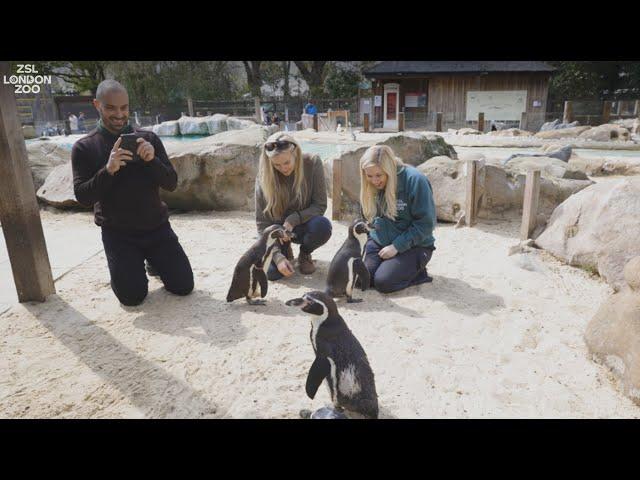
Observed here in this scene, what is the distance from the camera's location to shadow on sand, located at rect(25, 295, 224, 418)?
239cm

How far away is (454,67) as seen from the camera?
21.4m

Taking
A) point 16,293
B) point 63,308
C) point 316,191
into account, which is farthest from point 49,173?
point 316,191

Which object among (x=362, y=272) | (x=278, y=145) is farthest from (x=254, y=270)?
(x=278, y=145)

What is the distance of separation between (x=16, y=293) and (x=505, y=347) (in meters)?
3.72

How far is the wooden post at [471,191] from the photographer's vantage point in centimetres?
544

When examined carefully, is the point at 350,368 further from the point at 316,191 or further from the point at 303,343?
the point at 316,191

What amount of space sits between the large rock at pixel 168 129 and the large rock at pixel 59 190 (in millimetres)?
14706

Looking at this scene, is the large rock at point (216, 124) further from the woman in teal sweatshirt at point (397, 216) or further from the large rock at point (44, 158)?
the woman in teal sweatshirt at point (397, 216)

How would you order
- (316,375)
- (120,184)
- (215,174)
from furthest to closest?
(215,174), (120,184), (316,375)

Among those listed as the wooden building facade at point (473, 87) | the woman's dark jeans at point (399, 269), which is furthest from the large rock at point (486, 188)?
the wooden building facade at point (473, 87)

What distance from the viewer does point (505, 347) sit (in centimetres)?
288

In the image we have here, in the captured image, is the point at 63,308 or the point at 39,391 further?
the point at 63,308

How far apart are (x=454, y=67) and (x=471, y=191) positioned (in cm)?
1802

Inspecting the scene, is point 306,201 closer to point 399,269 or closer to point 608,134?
point 399,269
